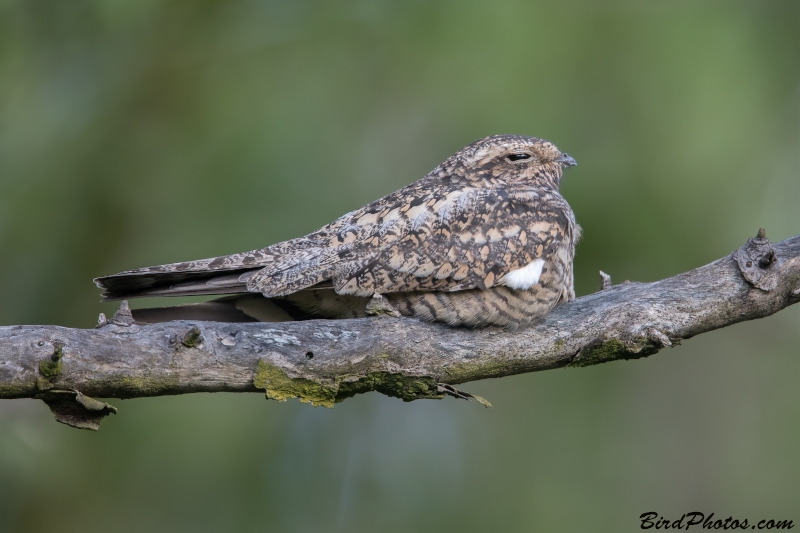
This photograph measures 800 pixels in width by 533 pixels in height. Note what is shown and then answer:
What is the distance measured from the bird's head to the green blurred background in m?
1.30

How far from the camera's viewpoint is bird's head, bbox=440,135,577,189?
3.15 metres

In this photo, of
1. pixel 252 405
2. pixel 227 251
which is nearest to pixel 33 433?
pixel 252 405

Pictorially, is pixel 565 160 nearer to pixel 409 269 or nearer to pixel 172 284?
pixel 409 269

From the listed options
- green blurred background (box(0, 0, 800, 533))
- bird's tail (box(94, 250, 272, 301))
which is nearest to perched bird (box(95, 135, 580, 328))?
bird's tail (box(94, 250, 272, 301))

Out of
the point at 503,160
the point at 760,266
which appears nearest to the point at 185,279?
the point at 503,160

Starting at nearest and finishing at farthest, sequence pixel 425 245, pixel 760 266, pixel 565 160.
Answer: pixel 760 266, pixel 425 245, pixel 565 160

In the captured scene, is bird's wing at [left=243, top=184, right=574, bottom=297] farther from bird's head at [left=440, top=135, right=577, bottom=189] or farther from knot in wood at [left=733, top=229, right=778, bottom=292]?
knot in wood at [left=733, top=229, right=778, bottom=292]

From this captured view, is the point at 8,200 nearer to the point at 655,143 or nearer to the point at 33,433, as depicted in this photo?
the point at 33,433

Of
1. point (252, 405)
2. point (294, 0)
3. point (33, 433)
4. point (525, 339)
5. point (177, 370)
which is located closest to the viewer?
point (177, 370)

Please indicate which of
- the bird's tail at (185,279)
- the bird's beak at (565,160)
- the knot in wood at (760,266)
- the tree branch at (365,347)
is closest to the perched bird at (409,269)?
the bird's tail at (185,279)

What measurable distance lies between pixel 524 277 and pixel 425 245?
381 millimetres

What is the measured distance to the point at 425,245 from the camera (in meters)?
2.65

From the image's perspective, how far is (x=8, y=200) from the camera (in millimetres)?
4422

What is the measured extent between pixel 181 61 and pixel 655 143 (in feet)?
10.9
